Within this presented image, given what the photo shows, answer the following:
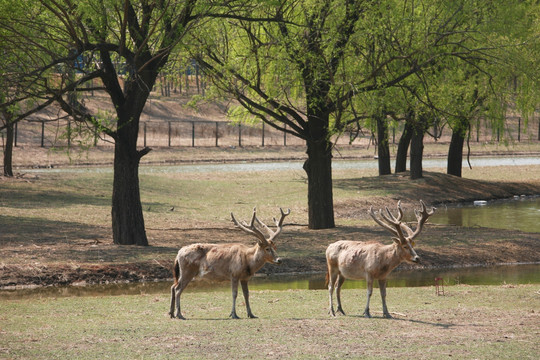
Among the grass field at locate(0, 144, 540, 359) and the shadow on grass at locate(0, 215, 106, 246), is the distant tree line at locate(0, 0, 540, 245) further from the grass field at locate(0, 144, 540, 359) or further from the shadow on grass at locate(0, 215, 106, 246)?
the grass field at locate(0, 144, 540, 359)

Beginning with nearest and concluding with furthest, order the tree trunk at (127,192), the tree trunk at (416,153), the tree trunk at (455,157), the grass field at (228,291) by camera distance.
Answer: the grass field at (228,291) → the tree trunk at (127,192) → the tree trunk at (416,153) → the tree trunk at (455,157)

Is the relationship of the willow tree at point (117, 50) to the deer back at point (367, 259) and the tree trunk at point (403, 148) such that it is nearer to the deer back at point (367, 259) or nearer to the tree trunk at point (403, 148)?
the deer back at point (367, 259)

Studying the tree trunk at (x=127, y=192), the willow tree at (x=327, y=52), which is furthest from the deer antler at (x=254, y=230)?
the willow tree at (x=327, y=52)

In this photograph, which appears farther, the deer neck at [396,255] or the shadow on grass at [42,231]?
the shadow on grass at [42,231]

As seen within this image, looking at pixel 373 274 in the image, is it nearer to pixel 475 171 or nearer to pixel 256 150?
pixel 475 171

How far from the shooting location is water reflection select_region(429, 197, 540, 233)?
29562 mm

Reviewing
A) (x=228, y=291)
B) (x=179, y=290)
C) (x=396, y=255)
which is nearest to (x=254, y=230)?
(x=179, y=290)

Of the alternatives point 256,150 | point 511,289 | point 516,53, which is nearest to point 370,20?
point 516,53

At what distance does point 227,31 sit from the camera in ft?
84.6

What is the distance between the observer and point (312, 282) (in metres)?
19.8

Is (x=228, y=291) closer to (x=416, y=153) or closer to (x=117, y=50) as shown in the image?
(x=117, y=50)

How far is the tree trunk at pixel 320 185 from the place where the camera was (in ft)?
86.1

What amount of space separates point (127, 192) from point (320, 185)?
682 cm

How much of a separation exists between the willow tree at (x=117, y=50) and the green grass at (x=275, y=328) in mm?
6020
